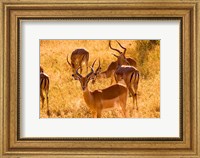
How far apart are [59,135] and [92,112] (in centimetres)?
13

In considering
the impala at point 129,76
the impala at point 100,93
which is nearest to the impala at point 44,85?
the impala at point 100,93

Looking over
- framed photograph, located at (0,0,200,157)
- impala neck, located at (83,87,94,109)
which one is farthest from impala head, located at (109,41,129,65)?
impala neck, located at (83,87,94,109)

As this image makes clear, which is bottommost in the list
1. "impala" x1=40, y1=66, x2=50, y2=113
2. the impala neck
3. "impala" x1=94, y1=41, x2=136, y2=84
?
the impala neck

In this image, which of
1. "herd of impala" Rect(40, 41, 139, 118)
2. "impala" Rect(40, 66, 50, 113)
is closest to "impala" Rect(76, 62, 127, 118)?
"herd of impala" Rect(40, 41, 139, 118)

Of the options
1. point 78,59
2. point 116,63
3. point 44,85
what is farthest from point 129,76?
point 44,85

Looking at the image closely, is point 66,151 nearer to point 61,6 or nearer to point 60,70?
point 60,70

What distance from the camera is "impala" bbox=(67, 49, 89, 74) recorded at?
114 centimetres

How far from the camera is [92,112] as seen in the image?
3.75ft

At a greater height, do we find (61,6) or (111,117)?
(61,6)

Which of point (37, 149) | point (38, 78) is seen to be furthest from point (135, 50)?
point (37, 149)

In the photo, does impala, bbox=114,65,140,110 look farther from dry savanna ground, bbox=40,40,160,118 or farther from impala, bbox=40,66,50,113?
impala, bbox=40,66,50,113

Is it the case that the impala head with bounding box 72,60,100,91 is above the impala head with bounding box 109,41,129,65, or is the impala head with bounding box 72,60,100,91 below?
below

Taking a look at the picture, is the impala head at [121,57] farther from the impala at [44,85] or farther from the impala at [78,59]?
the impala at [44,85]

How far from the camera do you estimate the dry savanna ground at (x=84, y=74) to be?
1.14 metres
